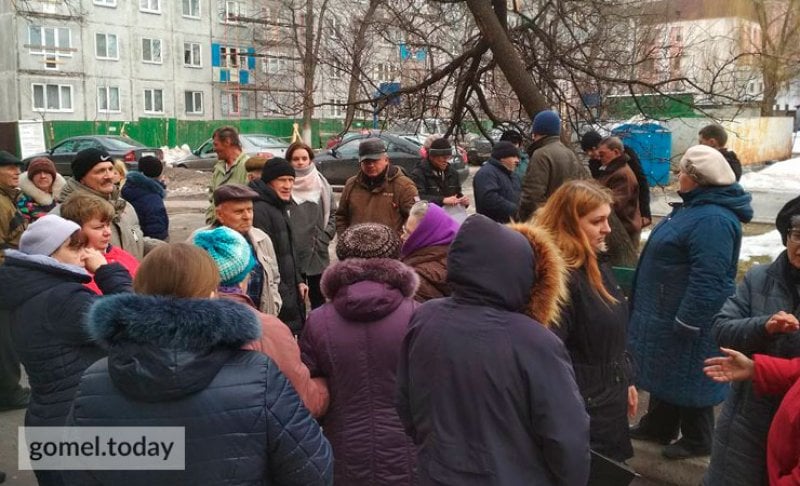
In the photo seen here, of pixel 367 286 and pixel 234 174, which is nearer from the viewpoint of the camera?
pixel 367 286

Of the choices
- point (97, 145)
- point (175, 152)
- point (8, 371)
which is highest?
point (97, 145)

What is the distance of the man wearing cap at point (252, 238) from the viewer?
4.38m

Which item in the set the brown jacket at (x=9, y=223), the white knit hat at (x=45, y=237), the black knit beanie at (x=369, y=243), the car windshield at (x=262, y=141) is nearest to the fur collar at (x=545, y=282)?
the black knit beanie at (x=369, y=243)

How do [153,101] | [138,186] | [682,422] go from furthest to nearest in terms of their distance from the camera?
1. [153,101]
2. [138,186]
3. [682,422]

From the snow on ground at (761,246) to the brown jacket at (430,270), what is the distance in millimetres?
7808

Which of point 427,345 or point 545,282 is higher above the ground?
point 545,282

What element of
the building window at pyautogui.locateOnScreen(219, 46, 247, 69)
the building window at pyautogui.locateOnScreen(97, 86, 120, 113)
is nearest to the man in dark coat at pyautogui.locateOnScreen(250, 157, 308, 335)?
the building window at pyautogui.locateOnScreen(97, 86, 120, 113)

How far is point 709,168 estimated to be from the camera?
4.00 m

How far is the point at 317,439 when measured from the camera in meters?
2.28

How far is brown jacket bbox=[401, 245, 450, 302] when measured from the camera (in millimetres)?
3652

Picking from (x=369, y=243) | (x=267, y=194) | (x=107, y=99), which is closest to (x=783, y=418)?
(x=369, y=243)

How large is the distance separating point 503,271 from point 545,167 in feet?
13.3

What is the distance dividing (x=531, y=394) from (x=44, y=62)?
150 ft

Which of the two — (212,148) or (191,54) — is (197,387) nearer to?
(212,148)
